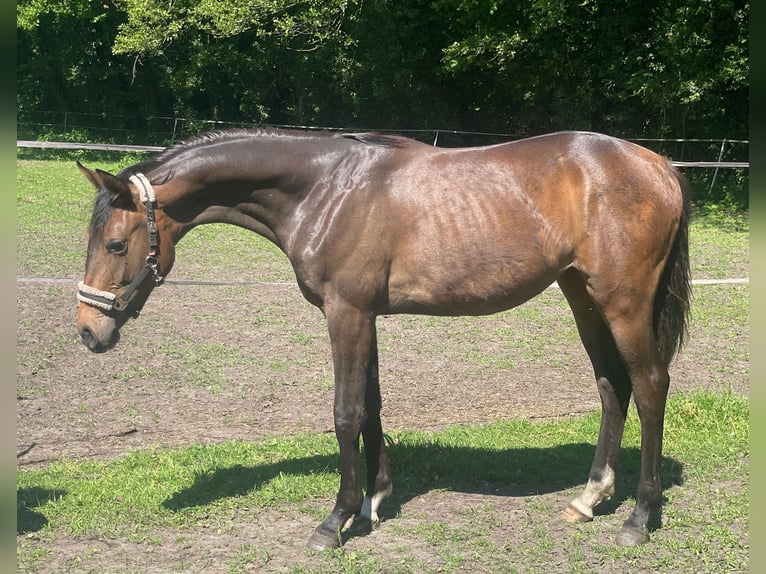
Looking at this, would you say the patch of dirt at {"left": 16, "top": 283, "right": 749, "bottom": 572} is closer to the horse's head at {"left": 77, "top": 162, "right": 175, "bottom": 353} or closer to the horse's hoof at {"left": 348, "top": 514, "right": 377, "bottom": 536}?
the horse's hoof at {"left": 348, "top": 514, "right": 377, "bottom": 536}

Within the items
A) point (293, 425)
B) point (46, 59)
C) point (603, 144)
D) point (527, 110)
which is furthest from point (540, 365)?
point (46, 59)

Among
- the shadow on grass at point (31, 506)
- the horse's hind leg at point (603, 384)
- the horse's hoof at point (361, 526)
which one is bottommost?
the shadow on grass at point (31, 506)

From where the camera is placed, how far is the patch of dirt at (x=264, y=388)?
397cm

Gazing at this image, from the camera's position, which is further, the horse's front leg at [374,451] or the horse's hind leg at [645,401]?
the horse's front leg at [374,451]

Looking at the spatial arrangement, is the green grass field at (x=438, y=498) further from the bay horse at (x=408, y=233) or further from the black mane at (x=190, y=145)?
the black mane at (x=190, y=145)

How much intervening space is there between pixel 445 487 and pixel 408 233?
1.64 m

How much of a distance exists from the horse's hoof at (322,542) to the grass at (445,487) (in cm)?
10

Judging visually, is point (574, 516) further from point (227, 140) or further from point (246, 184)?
point (227, 140)

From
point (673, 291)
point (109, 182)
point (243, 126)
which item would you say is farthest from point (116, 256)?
point (243, 126)

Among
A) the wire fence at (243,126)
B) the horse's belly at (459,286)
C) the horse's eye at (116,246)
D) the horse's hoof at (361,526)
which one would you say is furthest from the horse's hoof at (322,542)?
the wire fence at (243,126)

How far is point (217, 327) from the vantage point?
8.12 metres

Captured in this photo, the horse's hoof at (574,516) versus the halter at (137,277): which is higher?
the halter at (137,277)

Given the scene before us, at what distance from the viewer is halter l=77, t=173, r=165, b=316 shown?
12.6 feet

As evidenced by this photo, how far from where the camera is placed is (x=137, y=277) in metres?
3.88
